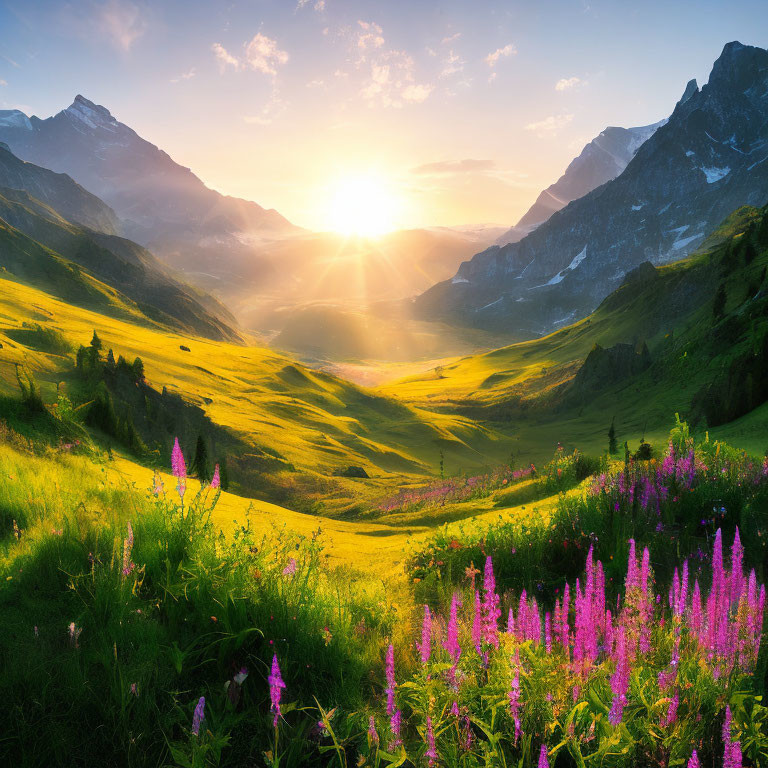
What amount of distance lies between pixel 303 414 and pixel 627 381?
167ft

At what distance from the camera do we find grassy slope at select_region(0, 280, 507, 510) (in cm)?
3938

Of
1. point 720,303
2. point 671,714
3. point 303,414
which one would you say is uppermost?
point 720,303

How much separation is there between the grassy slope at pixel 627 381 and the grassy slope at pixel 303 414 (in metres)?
12.4

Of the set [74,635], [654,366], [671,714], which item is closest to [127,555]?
[74,635]

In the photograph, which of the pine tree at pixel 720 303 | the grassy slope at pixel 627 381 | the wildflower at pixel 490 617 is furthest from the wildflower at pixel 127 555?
the pine tree at pixel 720 303

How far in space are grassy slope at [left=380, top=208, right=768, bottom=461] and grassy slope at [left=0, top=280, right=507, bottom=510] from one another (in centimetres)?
1245

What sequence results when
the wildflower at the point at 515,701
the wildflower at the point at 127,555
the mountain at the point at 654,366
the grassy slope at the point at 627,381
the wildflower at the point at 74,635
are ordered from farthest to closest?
the grassy slope at the point at 627,381 < the mountain at the point at 654,366 < the wildflower at the point at 127,555 < the wildflower at the point at 74,635 < the wildflower at the point at 515,701

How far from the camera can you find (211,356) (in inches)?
3529

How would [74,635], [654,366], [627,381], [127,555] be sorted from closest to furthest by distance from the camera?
1. [74,635]
2. [127,555]
3. [654,366]
4. [627,381]

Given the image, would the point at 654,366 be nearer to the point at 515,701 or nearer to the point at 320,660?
the point at 320,660

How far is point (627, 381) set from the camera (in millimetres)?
75750

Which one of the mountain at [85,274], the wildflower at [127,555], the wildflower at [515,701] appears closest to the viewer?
the wildflower at [515,701]

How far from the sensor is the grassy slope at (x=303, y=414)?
1550 inches

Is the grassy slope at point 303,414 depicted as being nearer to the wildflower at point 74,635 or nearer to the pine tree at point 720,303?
the wildflower at point 74,635
